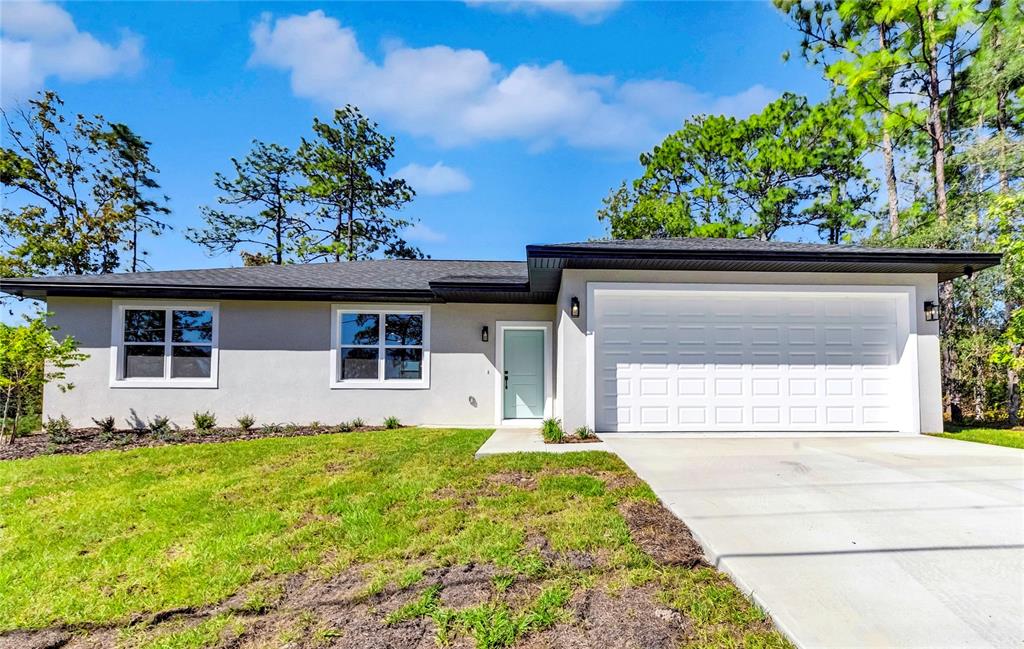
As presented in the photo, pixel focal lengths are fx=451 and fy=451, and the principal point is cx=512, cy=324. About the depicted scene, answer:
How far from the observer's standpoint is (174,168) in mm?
20125

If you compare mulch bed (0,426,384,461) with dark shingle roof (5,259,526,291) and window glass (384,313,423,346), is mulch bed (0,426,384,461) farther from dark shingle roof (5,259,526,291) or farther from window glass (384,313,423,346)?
dark shingle roof (5,259,526,291)

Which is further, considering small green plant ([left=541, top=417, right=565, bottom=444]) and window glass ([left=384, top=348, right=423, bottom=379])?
window glass ([left=384, top=348, right=423, bottom=379])

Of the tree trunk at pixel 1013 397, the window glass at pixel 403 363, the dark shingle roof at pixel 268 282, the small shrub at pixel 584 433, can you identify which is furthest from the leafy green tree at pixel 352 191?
the tree trunk at pixel 1013 397

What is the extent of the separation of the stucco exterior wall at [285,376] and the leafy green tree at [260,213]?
1379 centimetres

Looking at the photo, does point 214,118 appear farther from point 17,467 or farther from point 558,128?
point 558,128

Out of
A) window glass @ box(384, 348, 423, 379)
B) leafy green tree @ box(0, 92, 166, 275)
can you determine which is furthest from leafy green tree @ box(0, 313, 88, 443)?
leafy green tree @ box(0, 92, 166, 275)

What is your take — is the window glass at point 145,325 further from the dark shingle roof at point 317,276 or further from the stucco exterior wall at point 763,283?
the stucco exterior wall at point 763,283

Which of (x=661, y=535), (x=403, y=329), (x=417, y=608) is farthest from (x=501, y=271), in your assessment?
(x=417, y=608)

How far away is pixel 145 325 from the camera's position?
8.88m

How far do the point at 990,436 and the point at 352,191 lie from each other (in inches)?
900

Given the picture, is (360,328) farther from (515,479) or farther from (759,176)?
(759,176)

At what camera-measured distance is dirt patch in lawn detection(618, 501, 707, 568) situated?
2.85m

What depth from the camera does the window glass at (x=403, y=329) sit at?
9234mm

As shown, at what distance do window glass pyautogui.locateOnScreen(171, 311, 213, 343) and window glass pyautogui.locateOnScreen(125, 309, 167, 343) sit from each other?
227 mm
